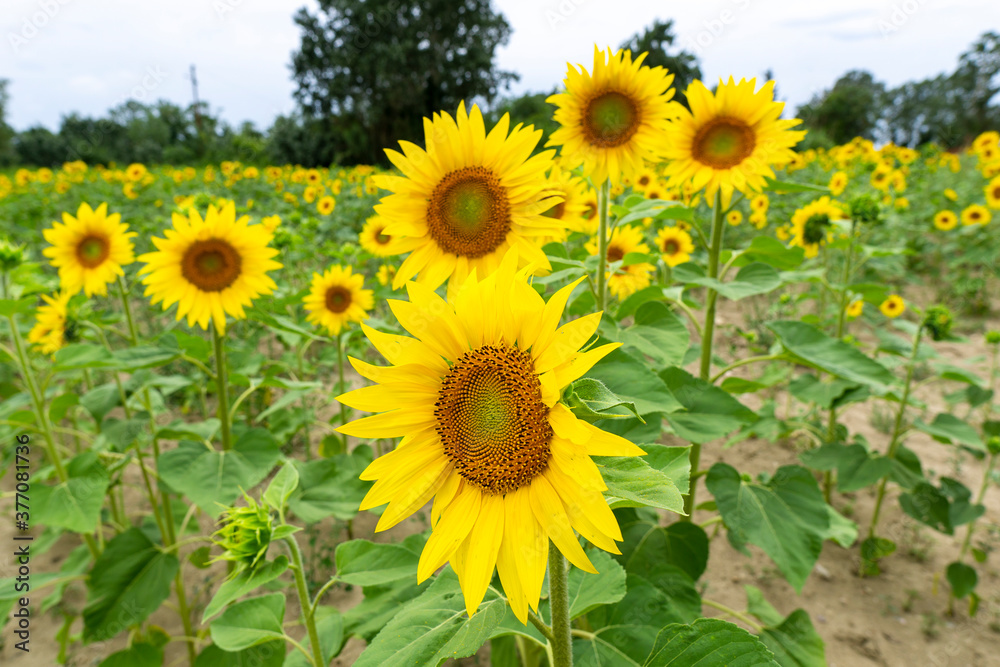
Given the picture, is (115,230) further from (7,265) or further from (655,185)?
(655,185)

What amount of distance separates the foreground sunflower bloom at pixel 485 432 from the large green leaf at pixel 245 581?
0.40 metres

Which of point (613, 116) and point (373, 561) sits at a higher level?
point (613, 116)

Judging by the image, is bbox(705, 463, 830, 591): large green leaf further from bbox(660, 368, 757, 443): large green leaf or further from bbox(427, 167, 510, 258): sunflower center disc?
bbox(427, 167, 510, 258): sunflower center disc

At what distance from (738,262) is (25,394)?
321cm

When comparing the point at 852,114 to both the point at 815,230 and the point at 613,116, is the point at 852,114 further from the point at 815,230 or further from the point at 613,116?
the point at 613,116

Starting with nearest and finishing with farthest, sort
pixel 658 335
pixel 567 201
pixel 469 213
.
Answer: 1. pixel 469 213
2. pixel 658 335
3. pixel 567 201

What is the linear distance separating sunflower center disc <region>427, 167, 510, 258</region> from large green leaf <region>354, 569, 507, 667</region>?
0.85 meters

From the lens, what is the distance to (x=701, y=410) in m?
1.68

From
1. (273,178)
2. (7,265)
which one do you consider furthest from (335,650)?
(273,178)

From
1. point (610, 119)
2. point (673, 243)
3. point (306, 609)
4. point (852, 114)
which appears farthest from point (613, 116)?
point (852, 114)

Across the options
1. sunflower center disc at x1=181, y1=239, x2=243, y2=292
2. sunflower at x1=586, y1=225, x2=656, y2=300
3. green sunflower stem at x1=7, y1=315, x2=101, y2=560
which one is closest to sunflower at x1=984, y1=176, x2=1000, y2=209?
sunflower at x1=586, y1=225, x2=656, y2=300

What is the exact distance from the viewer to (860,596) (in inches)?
103

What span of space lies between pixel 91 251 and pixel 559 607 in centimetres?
292

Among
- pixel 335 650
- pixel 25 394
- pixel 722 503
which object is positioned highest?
pixel 25 394
